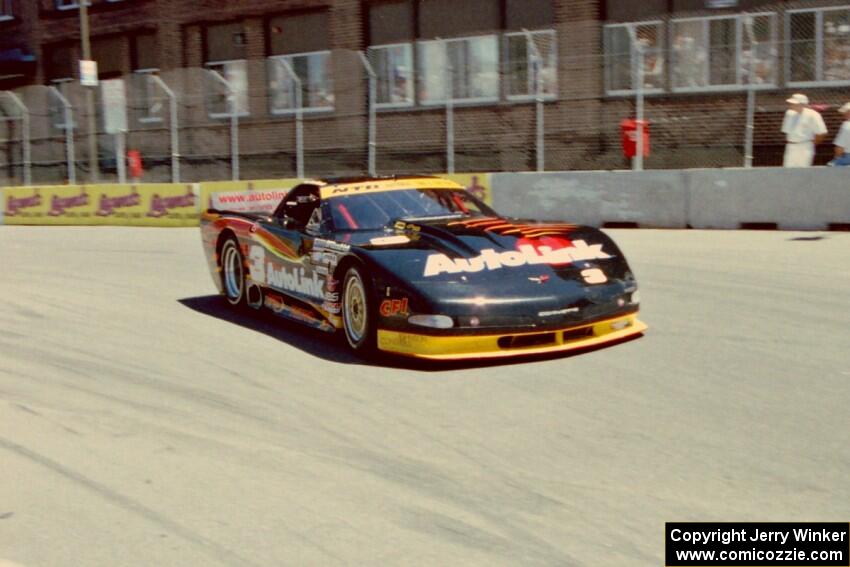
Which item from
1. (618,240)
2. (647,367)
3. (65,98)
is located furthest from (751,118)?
(65,98)

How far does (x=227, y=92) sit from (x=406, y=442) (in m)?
21.2

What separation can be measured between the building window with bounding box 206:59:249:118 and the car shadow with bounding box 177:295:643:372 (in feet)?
48.2

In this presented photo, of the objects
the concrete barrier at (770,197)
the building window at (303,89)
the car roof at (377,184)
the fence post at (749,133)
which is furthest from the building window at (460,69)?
the car roof at (377,184)

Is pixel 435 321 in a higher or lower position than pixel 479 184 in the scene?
lower

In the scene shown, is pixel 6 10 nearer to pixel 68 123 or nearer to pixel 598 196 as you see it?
pixel 68 123

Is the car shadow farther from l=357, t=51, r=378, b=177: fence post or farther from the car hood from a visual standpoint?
l=357, t=51, r=378, b=177: fence post

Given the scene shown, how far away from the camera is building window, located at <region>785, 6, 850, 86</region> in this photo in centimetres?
1886

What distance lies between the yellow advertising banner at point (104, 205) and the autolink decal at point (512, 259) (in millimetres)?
15138

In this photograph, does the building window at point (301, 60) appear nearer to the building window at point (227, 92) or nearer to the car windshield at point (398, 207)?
the building window at point (227, 92)

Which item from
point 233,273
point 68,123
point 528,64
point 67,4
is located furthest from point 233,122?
point 233,273

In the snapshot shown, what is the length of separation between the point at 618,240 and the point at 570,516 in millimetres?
11120

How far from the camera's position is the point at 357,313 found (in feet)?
25.7

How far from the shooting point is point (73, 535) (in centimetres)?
448

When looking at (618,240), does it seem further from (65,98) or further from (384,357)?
(65,98)
